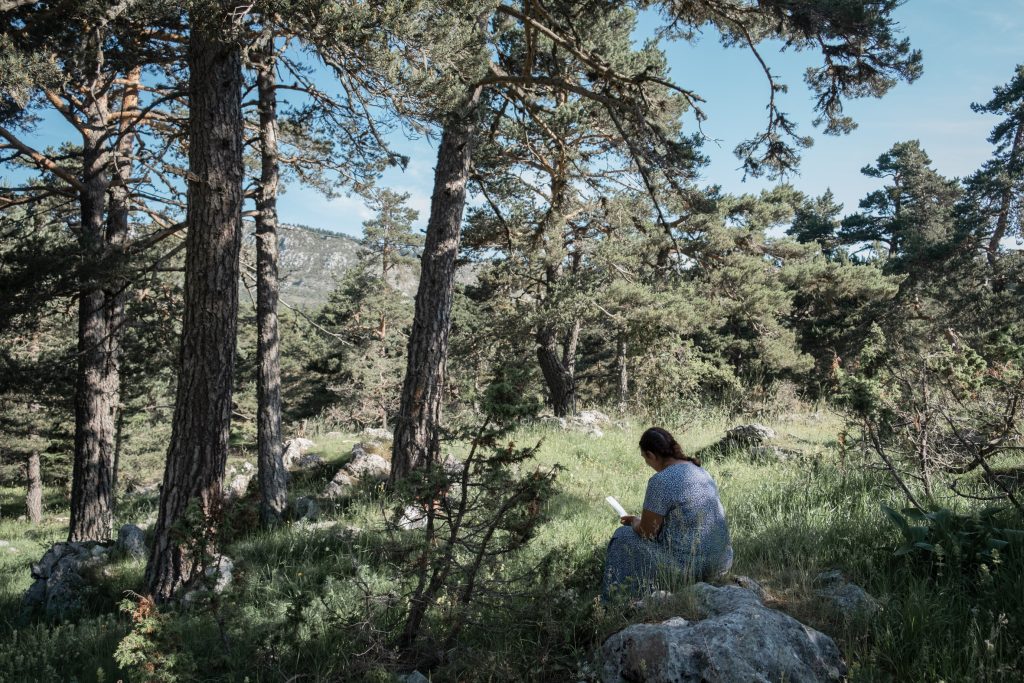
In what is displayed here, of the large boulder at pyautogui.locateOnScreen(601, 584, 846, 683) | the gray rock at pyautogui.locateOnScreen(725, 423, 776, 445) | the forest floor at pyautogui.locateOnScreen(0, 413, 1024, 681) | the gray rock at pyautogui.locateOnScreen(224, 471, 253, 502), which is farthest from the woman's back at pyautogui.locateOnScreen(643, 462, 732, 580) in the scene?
the gray rock at pyautogui.locateOnScreen(224, 471, 253, 502)

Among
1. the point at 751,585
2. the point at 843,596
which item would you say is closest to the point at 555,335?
the point at 751,585

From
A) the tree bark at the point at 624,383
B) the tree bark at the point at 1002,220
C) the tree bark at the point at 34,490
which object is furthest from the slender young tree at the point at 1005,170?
the tree bark at the point at 34,490

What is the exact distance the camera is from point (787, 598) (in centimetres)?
338

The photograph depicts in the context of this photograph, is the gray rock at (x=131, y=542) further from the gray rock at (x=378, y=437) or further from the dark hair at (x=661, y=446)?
the dark hair at (x=661, y=446)

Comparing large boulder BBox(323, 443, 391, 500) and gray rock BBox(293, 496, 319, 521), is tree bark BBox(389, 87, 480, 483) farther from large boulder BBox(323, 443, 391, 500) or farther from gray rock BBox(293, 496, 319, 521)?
large boulder BBox(323, 443, 391, 500)

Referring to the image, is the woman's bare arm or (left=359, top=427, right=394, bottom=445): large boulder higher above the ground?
the woman's bare arm

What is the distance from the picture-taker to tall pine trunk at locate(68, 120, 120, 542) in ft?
29.4

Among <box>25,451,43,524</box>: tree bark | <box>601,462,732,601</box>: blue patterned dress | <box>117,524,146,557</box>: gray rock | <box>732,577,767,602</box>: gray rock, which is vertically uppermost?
<box>601,462,732,601</box>: blue patterned dress

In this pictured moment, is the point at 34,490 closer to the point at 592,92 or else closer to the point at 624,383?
the point at 624,383

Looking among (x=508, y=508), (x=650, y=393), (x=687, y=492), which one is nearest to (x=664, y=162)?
(x=687, y=492)

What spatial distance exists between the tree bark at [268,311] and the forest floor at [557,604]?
57.5 inches

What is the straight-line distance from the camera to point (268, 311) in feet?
27.9

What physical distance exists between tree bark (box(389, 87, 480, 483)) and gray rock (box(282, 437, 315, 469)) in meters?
5.66

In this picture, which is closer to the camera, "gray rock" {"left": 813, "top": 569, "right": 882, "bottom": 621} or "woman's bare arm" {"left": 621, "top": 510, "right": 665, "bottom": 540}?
"gray rock" {"left": 813, "top": 569, "right": 882, "bottom": 621}
